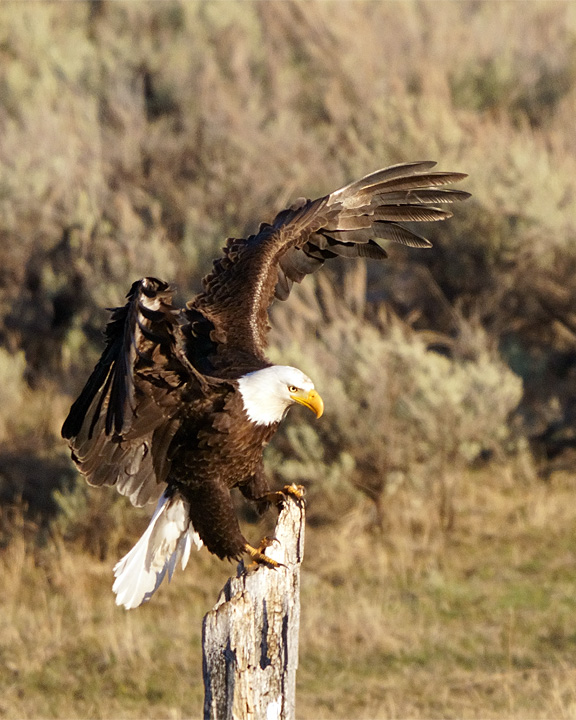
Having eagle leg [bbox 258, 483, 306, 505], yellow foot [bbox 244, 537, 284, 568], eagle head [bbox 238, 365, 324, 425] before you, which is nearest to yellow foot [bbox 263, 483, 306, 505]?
eagle leg [bbox 258, 483, 306, 505]

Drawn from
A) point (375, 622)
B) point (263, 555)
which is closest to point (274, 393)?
point (263, 555)

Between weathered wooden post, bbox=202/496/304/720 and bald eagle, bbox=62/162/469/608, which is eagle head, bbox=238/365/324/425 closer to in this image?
bald eagle, bbox=62/162/469/608

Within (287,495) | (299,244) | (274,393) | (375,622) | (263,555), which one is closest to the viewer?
(263,555)

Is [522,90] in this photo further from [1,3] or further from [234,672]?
[234,672]

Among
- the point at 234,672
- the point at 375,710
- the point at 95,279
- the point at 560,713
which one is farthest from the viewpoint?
the point at 95,279

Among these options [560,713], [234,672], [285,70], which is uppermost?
[285,70]

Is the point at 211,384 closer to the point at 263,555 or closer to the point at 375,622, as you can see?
the point at 263,555

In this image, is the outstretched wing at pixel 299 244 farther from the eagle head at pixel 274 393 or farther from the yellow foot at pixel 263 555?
the yellow foot at pixel 263 555

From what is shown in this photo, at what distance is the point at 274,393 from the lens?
418 centimetres

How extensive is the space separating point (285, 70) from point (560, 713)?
27.7ft

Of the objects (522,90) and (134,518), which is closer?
(134,518)

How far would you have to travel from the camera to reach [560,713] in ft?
17.6

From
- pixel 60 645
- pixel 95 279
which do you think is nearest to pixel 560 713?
pixel 60 645

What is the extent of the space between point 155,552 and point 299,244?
5.27 ft
